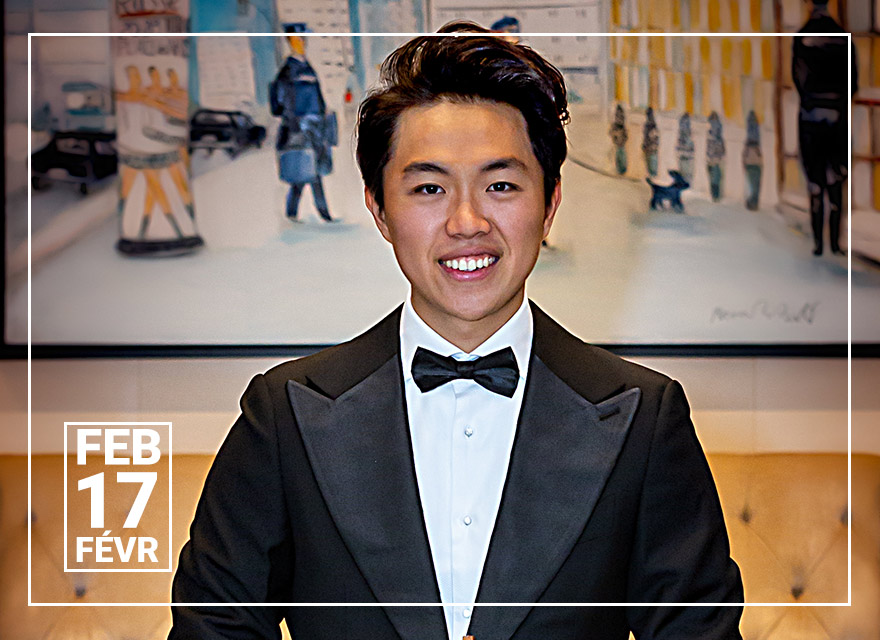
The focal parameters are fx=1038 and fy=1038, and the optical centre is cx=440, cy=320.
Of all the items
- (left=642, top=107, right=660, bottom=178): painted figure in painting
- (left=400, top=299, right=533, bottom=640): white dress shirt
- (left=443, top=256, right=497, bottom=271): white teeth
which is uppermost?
(left=642, top=107, right=660, bottom=178): painted figure in painting

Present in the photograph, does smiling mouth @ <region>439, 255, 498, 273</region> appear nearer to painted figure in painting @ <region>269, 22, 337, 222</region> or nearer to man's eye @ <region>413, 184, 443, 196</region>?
man's eye @ <region>413, 184, 443, 196</region>

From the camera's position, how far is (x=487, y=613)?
1604 millimetres

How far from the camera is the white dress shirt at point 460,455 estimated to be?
1.63 m

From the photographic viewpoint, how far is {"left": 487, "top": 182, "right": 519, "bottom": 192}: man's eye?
5.15 ft

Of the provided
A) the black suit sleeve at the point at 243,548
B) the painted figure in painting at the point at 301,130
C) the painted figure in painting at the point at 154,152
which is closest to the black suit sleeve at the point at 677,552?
the black suit sleeve at the point at 243,548

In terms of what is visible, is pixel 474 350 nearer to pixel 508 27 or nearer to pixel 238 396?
pixel 238 396

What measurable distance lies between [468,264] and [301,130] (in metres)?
0.42

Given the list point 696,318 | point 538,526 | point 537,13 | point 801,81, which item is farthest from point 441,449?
point 801,81

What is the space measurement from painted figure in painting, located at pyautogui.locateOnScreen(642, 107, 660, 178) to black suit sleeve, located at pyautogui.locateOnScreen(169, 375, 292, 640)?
29.4 inches

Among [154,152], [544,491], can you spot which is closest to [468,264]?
[544,491]

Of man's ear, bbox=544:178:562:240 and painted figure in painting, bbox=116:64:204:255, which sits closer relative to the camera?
man's ear, bbox=544:178:562:240

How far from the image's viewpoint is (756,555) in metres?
1.80

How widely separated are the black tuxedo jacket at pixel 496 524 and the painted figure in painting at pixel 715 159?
364mm
